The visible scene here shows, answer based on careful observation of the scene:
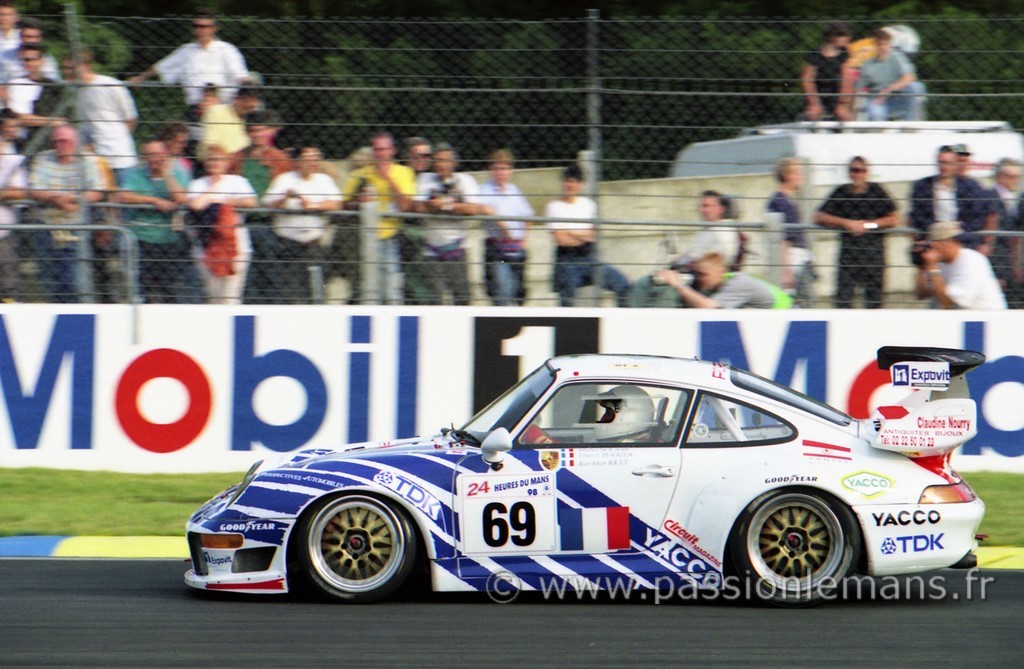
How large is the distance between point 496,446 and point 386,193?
454 cm

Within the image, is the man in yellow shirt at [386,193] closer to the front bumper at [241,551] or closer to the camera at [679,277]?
the camera at [679,277]

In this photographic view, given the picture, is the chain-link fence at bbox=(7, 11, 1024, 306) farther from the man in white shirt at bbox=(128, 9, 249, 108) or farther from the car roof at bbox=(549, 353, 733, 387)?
the car roof at bbox=(549, 353, 733, 387)

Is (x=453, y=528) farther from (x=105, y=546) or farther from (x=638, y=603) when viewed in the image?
(x=105, y=546)

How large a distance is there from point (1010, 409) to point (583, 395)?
15.1ft

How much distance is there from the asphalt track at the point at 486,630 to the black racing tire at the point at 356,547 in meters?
0.11

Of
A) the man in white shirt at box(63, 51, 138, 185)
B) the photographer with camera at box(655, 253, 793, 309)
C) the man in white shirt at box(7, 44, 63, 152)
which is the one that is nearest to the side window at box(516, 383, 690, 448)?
the photographer with camera at box(655, 253, 793, 309)

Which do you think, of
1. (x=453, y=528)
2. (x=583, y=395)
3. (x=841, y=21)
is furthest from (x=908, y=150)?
(x=453, y=528)

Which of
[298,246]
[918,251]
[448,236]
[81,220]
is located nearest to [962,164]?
[918,251]

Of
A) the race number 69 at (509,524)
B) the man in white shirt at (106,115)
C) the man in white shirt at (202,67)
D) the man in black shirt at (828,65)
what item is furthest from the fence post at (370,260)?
the race number 69 at (509,524)

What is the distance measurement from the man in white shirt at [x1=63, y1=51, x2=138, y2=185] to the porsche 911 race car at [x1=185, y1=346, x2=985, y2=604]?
474 cm

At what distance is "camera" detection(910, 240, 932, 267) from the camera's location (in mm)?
10414

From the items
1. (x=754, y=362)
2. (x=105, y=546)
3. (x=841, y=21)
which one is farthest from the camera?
(x=841, y=21)

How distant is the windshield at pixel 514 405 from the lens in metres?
6.76

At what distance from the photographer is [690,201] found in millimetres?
10852
